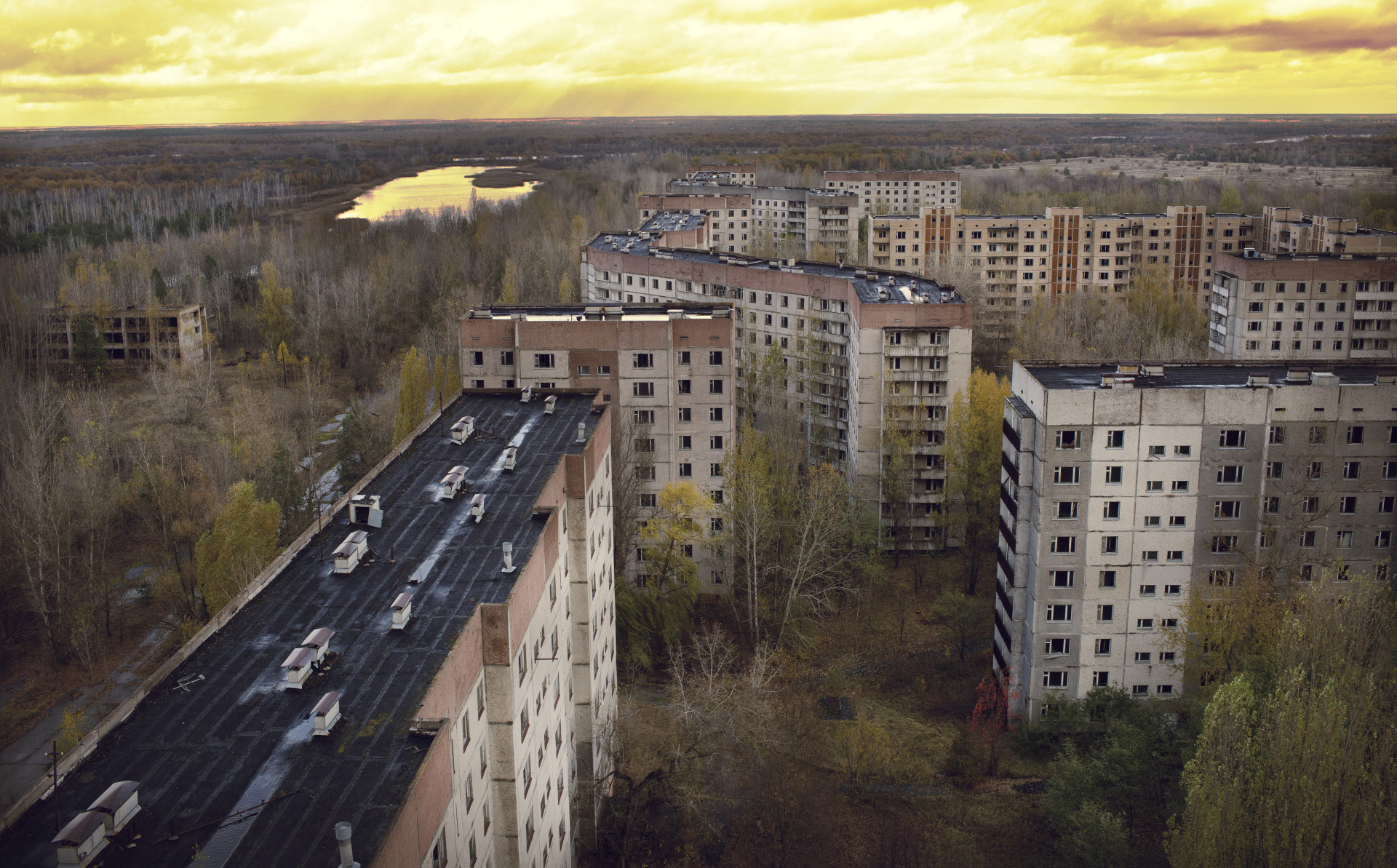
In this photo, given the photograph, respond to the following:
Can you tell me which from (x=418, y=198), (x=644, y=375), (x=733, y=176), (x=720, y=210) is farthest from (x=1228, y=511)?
(x=418, y=198)

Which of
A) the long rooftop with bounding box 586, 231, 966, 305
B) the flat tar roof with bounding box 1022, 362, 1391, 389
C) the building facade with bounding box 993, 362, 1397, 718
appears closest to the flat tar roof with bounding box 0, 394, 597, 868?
the building facade with bounding box 993, 362, 1397, 718

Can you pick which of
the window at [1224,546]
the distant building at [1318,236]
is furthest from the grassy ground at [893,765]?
the distant building at [1318,236]

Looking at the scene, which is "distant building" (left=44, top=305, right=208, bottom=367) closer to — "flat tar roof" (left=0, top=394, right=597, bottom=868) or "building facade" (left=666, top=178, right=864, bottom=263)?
"building facade" (left=666, top=178, right=864, bottom=263)

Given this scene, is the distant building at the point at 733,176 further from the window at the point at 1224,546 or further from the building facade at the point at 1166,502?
the window at the point at 1224,546

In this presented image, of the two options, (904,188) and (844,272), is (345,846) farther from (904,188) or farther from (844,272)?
(904,188)

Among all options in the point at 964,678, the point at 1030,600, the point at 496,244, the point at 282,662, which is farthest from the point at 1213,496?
the point at 496,244

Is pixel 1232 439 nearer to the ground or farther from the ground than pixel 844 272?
nearer to the ground
